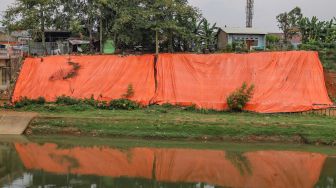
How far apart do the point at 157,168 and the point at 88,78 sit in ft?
31.0

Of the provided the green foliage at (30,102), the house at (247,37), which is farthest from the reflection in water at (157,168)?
the house at (247,37)

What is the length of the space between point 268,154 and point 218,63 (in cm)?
692

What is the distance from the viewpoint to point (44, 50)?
96.8 feet

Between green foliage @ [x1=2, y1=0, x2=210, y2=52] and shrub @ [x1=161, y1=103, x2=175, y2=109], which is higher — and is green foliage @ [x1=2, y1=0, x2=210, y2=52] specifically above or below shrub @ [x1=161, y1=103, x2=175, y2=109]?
above

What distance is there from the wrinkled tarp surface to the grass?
1070mm

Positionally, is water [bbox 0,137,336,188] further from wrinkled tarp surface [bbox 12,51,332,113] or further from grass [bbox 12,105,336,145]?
wrinkled tarp surface [bbox 12,51,332,113]

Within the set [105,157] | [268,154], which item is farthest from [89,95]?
[268,154]

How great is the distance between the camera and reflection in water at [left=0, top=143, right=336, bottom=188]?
39.4 feet

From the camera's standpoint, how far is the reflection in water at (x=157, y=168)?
12.0 m

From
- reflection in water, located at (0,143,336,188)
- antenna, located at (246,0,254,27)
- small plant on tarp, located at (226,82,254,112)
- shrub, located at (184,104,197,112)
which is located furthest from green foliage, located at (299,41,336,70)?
antenna, located at (246,0,254,27)

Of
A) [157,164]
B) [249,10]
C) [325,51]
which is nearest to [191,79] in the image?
[325,51]

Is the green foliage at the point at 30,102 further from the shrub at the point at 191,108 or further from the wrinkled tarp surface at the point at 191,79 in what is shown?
the shrub at the point at 191,108

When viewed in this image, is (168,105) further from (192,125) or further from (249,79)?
(249,79)

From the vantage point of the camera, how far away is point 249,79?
2077cm
